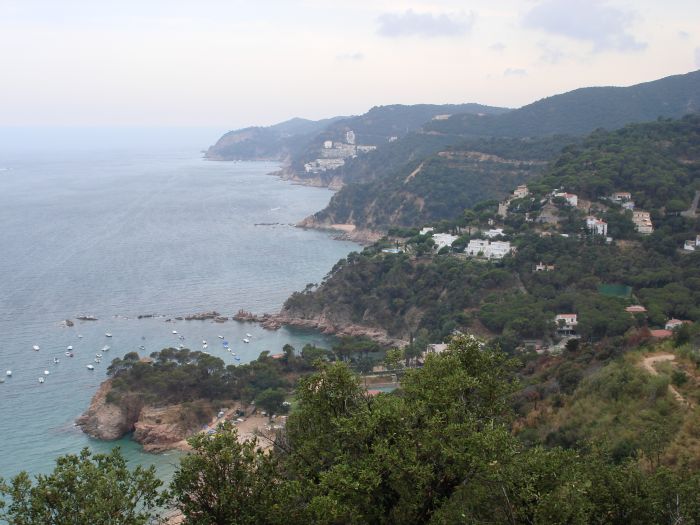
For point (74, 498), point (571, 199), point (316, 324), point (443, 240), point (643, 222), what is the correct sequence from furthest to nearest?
point (443, 240)
point (571, 199)
point (316, 324)
point (643, 222)
point (74, 498)

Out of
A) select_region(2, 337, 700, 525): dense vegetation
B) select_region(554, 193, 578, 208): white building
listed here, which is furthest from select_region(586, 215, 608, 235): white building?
select_region(2, 337, 700, 525): dense vegetation

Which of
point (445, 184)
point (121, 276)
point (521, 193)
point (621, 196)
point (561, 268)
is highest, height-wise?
point (621, 196)

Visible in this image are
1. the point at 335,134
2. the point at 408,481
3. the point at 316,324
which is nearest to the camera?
the point at 408,481

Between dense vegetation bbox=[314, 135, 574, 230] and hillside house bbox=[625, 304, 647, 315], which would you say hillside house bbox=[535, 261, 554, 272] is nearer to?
hillside house bbox=[625, 304, 647, 315]

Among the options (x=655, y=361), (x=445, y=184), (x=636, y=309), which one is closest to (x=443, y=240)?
(x=636, y=309)

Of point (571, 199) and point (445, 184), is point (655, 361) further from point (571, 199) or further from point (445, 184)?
point (445, 184)

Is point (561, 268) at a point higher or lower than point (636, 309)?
higher

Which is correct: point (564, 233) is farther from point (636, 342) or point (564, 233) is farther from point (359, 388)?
point (359, 388)

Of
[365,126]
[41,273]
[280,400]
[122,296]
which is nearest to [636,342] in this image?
[280,400]
